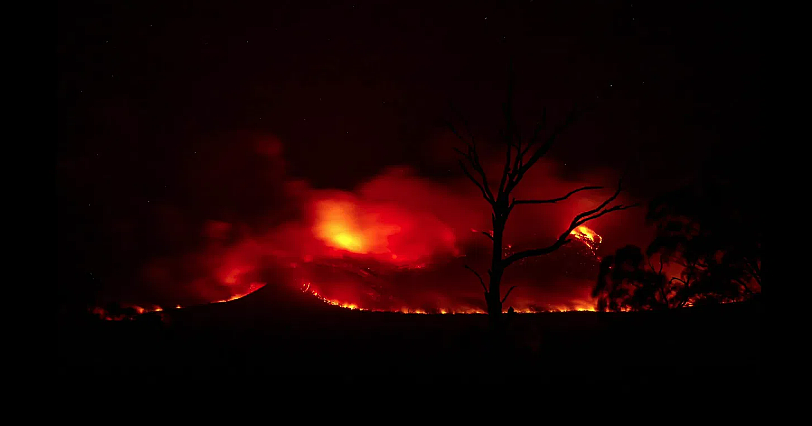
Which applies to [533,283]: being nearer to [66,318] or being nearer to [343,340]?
[343,340]

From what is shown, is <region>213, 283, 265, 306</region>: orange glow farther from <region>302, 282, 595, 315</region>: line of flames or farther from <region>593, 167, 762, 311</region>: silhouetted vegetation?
<region>593, 167, 762, 311</region>: silhouetted vegetation

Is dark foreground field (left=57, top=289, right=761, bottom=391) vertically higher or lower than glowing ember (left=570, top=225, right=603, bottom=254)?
lower

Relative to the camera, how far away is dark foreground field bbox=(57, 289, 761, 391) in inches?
329

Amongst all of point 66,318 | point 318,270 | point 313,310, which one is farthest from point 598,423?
point 318,270

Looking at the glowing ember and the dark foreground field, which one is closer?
the dark foreground field

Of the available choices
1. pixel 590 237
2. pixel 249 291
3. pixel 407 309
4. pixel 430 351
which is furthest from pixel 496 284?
pixel 590 237

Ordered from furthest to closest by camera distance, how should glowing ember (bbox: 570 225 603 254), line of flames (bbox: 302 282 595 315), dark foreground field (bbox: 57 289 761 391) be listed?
glowing ember (bbox: 570 225 603 254)
line of flames (bbox: 302 282 595 315)
dark foreground field (bbox: 57 289 761 391)

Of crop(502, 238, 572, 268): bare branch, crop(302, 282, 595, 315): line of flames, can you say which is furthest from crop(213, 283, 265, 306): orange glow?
crop(502, 238, 572, 268): bare branch

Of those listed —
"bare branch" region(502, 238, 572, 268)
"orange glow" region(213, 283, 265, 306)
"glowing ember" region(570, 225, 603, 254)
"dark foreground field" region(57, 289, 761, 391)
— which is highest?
"glowing ember" region(570, 225, 603, 254)

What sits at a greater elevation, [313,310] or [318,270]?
[318,270]

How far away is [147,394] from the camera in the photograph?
768 cm

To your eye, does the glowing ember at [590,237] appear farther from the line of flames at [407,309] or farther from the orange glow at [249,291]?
the orange glow at [249,291]

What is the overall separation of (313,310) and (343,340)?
6124mm

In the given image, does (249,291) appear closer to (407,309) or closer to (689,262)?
(407,309)
